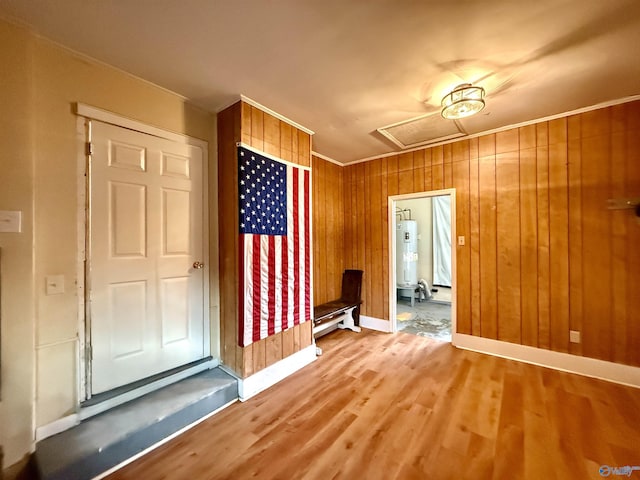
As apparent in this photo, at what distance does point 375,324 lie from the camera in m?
Answer: 3.88

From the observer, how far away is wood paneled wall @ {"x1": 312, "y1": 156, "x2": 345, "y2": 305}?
371 cm

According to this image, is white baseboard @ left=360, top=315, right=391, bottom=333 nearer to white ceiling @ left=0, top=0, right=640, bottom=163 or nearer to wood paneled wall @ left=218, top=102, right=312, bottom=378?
wood paneled wall @ left=218, top=102, right=312, bottom=378

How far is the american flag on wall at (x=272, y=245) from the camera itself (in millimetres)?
2203

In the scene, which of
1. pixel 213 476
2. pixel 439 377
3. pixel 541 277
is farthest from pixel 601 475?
pixel 213 476

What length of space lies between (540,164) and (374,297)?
268cm

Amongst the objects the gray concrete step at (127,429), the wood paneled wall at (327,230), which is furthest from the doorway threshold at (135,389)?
the wood paneled wall at (327,230)

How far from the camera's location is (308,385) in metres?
2.38

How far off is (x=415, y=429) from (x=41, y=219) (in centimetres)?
296

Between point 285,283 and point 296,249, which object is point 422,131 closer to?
point 296,249

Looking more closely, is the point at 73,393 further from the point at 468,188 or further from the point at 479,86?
the point at 468,188

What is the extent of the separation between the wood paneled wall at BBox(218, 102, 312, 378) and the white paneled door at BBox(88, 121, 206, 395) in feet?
0.73

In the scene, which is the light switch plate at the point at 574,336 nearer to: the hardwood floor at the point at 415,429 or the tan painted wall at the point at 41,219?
→ the hardwood floor at the point at 415,429

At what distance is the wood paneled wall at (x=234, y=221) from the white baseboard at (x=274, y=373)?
52 millimetres

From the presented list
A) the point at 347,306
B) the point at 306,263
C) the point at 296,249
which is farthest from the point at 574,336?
the point at 296,249
